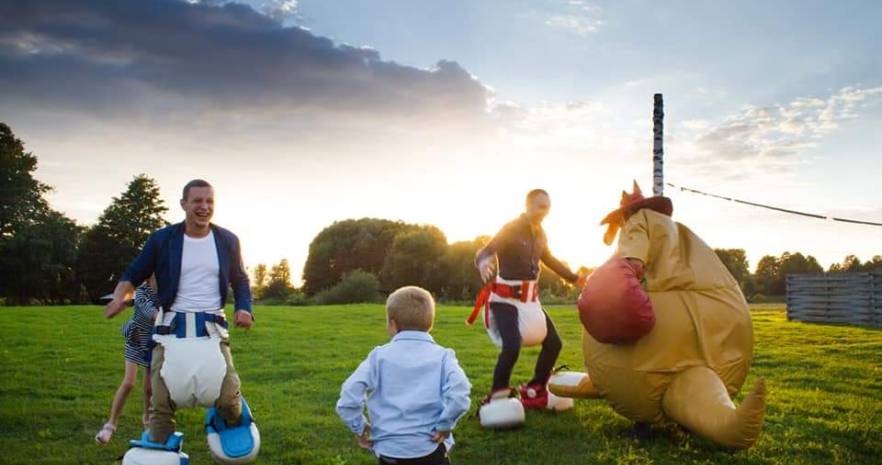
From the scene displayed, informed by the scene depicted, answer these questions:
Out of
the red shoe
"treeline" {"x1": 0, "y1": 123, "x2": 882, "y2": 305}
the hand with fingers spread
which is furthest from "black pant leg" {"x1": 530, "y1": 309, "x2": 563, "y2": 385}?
"treeline" {"x1": 0, "y1": 123, "x2": 882, "y2": 305}

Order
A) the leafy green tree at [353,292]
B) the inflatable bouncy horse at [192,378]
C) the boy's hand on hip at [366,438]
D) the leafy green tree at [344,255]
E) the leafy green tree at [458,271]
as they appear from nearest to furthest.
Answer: the boy's hand on hip at [366,438], the inflatable bouncy horse at [192,378], the leafy green tree at [353,292], the leafy green tree at [458,271], the leafy green tree at [344,255]

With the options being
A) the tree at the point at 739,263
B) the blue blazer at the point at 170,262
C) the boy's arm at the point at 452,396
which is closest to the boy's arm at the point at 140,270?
the blue blazer at the point at 170,262

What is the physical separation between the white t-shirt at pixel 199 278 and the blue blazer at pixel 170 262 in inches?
1.3

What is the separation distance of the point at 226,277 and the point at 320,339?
37.4 ft

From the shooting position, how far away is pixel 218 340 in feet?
16.7

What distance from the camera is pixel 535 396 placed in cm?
771

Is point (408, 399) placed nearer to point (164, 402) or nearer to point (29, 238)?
point (164, 402)

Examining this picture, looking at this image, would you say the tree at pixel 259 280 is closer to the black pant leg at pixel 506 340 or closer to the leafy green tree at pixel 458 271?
the leafy green tree at pixel 458 271

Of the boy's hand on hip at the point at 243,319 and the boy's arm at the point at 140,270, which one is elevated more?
the boy's arm at the point at 140,270

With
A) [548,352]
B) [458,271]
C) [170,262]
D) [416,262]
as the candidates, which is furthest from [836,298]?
[416,262]

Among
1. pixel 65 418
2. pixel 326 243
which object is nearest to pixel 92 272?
pixel 326 243

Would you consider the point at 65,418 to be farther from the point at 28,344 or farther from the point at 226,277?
the point at 28,344

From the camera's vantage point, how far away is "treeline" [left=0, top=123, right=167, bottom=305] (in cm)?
4088

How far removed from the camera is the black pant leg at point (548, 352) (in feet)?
24.2
